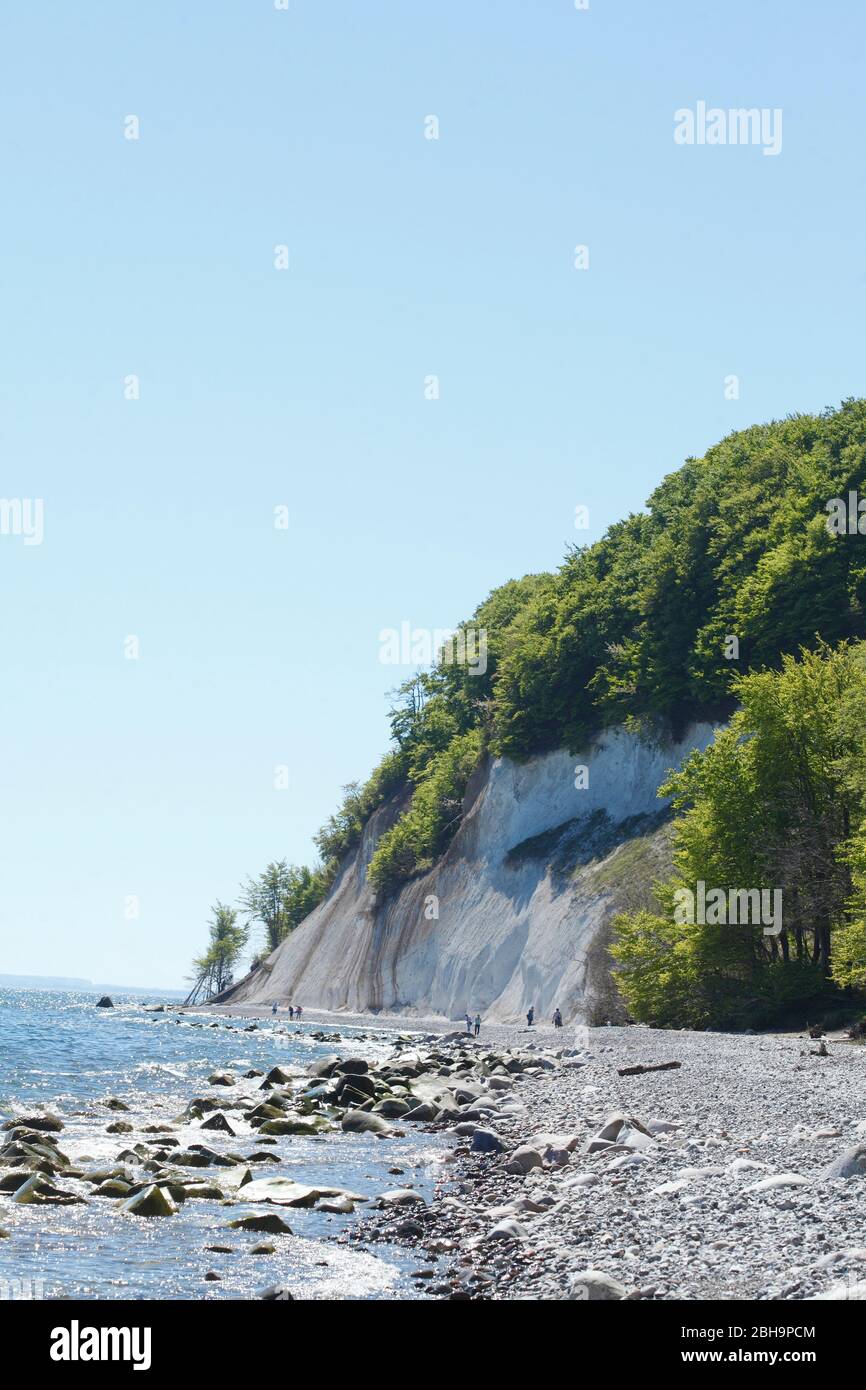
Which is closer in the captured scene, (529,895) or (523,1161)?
(523,1161)

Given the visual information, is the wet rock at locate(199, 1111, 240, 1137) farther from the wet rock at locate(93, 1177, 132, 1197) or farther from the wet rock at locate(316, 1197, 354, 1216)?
the wet rock at locate(316, 1197, 354, 1216)

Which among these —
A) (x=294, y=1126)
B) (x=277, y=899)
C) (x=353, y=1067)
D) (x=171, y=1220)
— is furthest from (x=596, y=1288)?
(x=277, y=899)

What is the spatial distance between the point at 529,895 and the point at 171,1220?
59.2 m

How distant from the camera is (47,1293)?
13.7 metres

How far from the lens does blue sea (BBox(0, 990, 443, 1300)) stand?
1425cm

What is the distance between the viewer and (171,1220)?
18.0 m

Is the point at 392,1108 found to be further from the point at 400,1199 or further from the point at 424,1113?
the point at 400,1199

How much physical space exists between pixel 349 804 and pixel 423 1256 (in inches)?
4352

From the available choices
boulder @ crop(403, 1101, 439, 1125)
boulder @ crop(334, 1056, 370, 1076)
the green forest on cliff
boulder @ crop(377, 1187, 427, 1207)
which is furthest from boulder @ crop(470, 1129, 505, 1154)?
the green forest on cliff

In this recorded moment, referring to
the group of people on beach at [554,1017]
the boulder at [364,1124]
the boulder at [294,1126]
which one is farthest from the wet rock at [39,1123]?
the group of people on beach at [554,1017]

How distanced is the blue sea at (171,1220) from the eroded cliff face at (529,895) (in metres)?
23.8

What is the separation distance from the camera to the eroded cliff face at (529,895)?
218 feet

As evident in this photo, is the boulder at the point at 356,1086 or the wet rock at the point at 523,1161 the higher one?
the wet rock at the point at 523,1161

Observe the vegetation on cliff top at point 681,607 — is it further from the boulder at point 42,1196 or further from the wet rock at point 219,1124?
the boulder at point 42,1196
